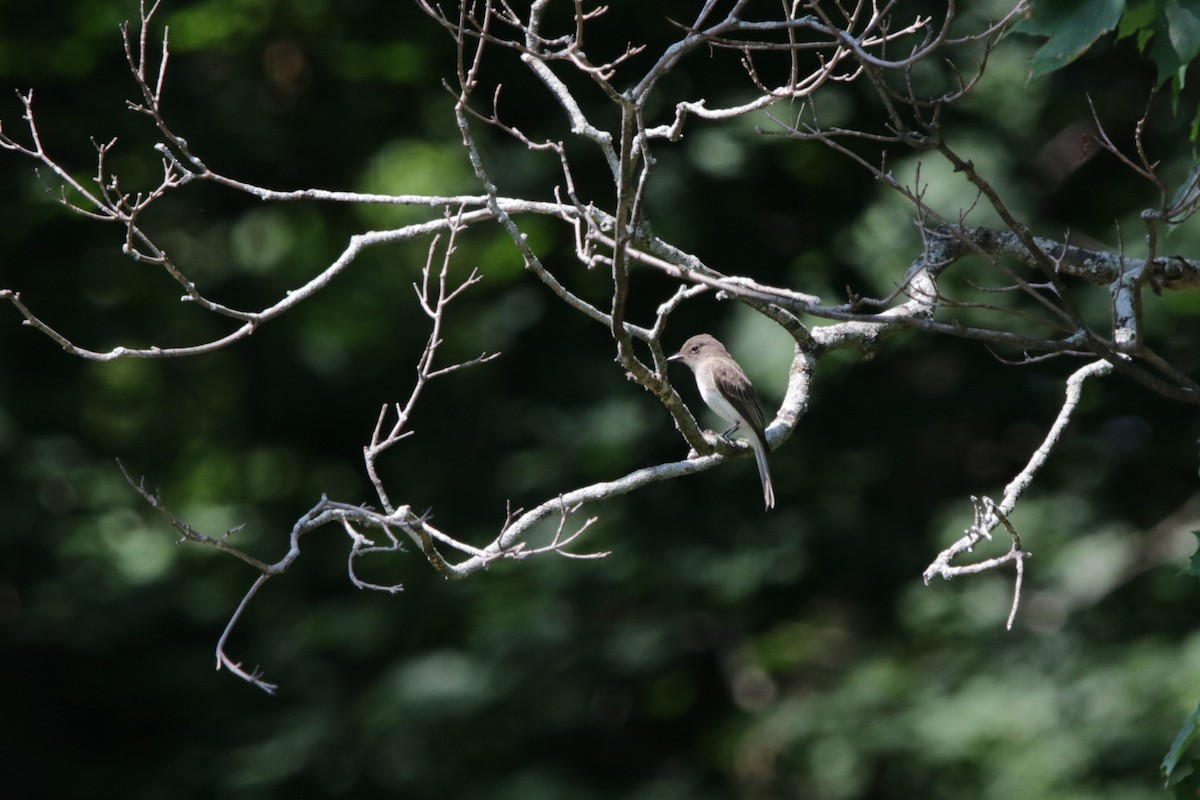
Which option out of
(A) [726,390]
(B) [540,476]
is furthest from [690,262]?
(B) [540,476]

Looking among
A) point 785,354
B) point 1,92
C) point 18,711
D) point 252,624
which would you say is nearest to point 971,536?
point 785,354

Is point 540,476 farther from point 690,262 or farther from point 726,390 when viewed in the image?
point 690,262

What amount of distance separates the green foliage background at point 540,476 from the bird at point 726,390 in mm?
1456

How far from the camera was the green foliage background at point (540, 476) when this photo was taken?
8.71 m

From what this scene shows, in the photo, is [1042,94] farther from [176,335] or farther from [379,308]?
[176,335]

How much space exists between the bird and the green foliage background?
4.78 feet

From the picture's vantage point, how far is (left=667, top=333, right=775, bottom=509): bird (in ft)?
18.6

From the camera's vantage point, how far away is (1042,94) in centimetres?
892

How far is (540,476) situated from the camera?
8719 millimetres

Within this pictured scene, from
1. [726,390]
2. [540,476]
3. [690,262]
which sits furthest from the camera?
[540,476]

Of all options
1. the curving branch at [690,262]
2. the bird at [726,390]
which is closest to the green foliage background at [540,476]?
the bird at [726,390]

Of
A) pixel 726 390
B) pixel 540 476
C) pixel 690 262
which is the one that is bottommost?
pixel 690 262

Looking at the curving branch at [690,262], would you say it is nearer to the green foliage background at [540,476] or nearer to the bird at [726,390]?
the bird at [726,390]

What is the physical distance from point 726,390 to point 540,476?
2.91m
